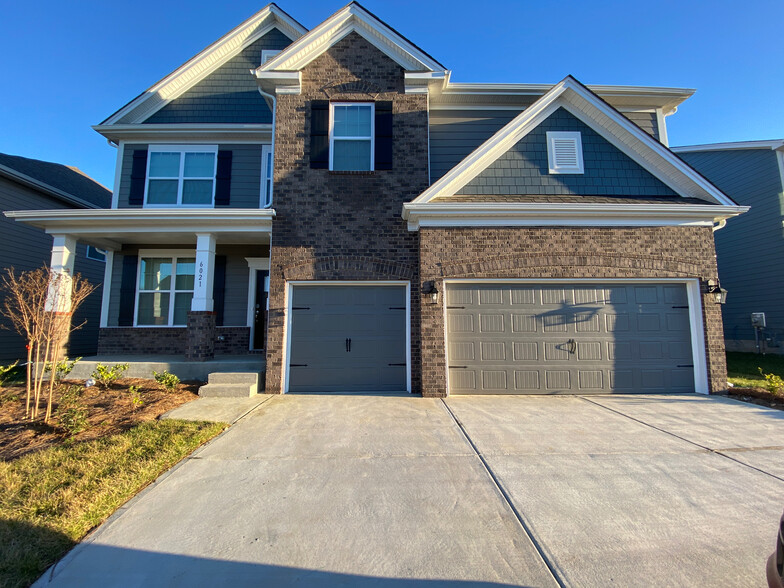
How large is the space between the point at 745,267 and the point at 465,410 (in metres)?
13.1

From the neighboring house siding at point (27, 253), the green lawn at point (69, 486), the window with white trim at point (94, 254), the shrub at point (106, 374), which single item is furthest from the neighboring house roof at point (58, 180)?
the green lawn at point (69, 486)

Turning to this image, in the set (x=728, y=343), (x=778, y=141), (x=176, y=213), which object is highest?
(x=778, y=141)

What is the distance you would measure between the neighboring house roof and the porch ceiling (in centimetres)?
472

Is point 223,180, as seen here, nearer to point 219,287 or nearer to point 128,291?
point 219,287

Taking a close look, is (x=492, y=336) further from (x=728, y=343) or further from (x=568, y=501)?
(x=728, y=343)

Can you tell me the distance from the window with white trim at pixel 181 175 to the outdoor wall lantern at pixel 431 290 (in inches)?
270

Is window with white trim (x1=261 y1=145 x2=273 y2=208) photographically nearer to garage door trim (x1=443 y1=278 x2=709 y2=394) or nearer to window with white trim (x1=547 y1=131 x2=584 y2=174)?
garage door trim (x1=443 y1=278 x2=709 y2=394)

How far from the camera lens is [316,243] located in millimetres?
7887

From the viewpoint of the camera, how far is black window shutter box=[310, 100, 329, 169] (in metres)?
8.16

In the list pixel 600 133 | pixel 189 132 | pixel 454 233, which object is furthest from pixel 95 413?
pixel 600 133

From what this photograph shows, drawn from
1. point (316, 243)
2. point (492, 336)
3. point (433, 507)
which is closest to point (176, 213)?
point (316, 243)

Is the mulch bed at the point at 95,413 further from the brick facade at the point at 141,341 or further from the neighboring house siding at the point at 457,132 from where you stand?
the neighboring house siding at the point at 457,132

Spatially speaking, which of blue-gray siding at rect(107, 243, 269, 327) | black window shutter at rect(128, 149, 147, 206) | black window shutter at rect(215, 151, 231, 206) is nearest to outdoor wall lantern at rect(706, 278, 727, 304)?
blue-gray siding at rect(107, 243, 269, 327)

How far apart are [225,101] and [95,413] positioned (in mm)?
9348
